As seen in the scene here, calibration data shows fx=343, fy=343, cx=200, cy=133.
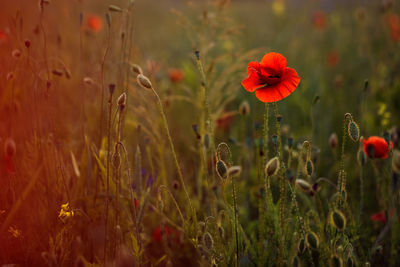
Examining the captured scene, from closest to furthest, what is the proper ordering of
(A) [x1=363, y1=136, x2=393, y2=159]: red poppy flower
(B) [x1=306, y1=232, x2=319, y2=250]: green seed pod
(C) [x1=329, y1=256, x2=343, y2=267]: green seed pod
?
(C) [x1=329, y1=256, x2=343, y2=267]: green seed pod
(B) [x1=306, y1=232, x2=319, y2=250]: green seed pod
(A) [x1=363, y1=136, x2=393, y2=159]: red poppy flower

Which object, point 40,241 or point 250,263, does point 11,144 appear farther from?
point 250,263

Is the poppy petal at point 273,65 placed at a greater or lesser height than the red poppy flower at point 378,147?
greater

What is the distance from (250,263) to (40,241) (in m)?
0.60

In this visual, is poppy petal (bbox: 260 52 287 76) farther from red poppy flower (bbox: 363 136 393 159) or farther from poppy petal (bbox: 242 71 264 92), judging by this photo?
red poppy flower (bbox: 363 136 393 159)

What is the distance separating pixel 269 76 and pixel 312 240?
445 mm

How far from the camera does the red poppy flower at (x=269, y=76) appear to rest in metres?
0.90

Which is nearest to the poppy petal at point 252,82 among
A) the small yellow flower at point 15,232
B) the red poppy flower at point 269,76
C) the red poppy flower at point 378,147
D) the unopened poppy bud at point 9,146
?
the red poppy flower at point 269,76

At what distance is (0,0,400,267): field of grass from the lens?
35.4 inches

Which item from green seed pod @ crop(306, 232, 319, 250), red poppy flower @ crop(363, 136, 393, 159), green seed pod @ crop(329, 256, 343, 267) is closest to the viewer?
green seed pod @ crop(329, 256, 343, 267)

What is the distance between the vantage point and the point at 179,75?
2.11 meters

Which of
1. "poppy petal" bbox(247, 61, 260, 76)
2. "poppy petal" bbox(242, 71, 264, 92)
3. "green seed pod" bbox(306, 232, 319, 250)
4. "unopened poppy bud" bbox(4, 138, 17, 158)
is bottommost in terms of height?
"green seed pod" bbox(306, 232, 319, 250)

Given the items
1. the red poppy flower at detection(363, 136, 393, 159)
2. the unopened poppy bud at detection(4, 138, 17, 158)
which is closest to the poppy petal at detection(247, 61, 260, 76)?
the red poppy flower at detection(363, 136, 393, 159)

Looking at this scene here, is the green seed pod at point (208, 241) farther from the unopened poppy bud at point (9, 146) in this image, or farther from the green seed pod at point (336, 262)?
the unopened poppy bud at point (9, 146)

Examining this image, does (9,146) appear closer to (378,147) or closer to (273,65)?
(273,65)
